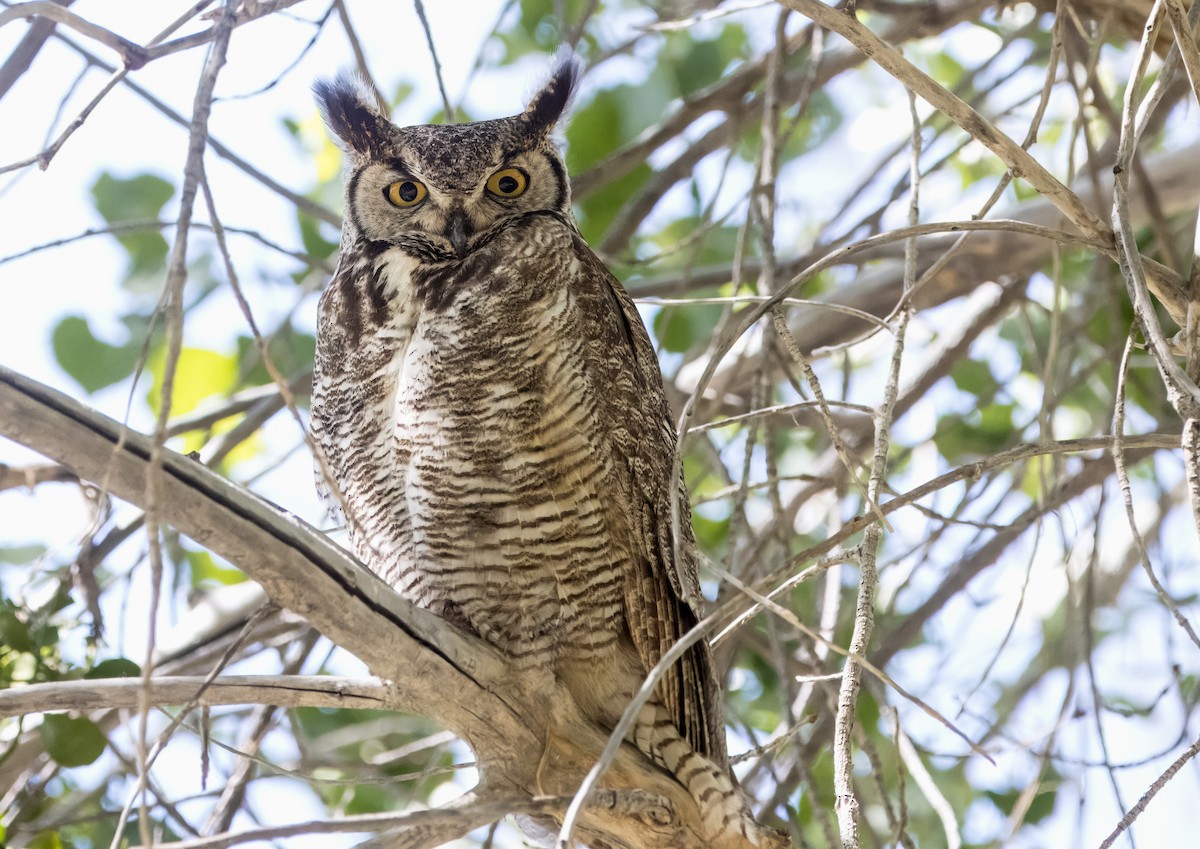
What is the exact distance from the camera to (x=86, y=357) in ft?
10.3

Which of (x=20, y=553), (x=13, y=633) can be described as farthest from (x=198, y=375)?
(x=13, y=633)

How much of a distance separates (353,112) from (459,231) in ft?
1.67

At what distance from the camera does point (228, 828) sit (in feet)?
7.79

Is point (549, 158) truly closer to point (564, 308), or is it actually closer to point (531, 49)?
point (564, 308)

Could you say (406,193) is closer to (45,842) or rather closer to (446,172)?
(446,172)

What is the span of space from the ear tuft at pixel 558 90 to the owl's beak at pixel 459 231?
0.43m

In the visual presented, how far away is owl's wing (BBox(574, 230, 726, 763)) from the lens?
2295 millimetres

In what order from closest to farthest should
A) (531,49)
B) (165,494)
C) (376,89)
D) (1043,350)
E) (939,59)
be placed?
1. (165,494)
2. (376,89)
3. (1043,350)
4. (531,49)
5. (939,59)

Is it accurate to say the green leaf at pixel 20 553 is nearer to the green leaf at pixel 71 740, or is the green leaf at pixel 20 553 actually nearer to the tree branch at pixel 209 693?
the green leaf at pixel 71 740

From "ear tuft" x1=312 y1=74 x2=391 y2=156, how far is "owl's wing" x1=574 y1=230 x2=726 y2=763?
2.13 ft

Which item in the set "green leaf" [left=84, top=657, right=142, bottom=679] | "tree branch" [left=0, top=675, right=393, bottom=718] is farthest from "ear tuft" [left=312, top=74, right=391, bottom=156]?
"tree branch" [left=0, top=675, right=393, bottom=718]

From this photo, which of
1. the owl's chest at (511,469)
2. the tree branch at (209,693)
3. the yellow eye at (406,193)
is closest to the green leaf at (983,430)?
the owl's chest at (511,469)

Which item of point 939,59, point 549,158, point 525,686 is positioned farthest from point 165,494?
point 939,59

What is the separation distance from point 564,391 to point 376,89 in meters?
1.02
